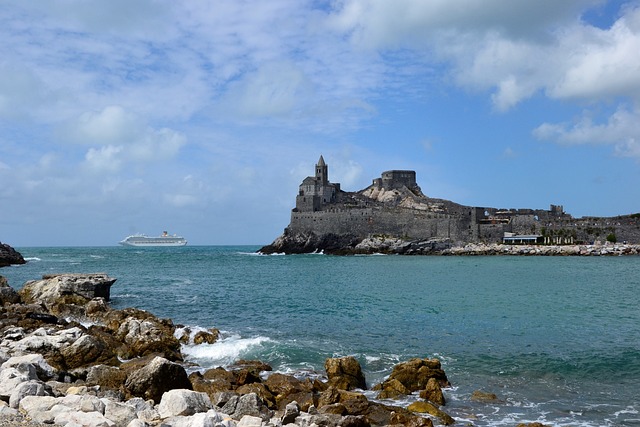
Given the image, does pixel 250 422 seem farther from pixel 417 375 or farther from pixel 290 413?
pixel 417 375

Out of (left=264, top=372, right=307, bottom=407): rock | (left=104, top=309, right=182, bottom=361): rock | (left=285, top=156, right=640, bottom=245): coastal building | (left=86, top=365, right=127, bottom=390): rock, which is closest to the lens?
(left=86, top=365, right=127, bottom=390): rock

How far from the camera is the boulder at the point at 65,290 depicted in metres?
23.1

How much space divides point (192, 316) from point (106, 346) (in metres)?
9.41

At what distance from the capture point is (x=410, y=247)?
83375 mm

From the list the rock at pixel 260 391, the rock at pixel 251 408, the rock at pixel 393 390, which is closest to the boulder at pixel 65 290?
the rock at pixel 260 391

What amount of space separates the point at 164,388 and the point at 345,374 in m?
3.89

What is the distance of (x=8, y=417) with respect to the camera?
7.32 m

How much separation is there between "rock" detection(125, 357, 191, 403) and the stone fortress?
246 ft

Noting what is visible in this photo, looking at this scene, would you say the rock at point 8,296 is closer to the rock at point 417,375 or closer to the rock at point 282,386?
the rock at point 282,386

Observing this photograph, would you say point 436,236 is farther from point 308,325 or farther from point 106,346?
point 106,346

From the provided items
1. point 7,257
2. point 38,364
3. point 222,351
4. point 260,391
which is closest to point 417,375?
point 260,391

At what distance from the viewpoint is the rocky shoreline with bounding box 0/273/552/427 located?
7.92m

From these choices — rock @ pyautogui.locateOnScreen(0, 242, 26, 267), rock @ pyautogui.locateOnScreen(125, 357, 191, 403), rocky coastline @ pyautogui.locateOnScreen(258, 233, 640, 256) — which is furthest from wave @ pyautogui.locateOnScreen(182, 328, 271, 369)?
rocky coastline @ pyautogui.locateOnScreen(258, 233, 640, 256)

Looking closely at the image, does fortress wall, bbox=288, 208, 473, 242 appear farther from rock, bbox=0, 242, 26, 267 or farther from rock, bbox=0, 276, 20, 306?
rock, bbox=0, 276, 20, 306
